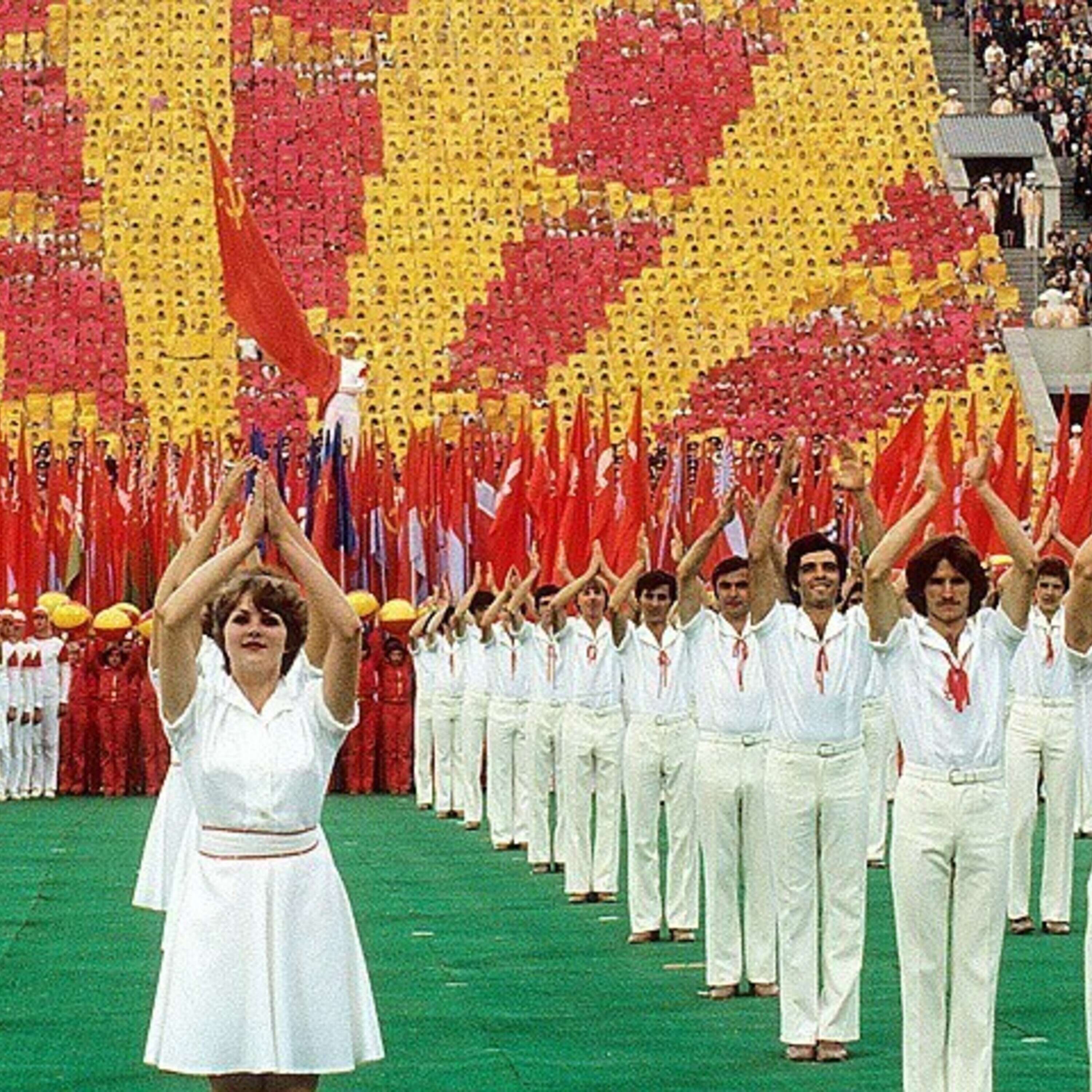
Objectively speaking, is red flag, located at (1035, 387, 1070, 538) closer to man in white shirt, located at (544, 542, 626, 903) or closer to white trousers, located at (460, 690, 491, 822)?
white trousers, located at (460, 690, 491, 822)

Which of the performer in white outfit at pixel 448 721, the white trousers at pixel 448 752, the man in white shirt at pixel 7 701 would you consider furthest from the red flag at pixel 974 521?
the man in white shirt at pixel 7 701

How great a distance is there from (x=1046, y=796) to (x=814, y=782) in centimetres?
465

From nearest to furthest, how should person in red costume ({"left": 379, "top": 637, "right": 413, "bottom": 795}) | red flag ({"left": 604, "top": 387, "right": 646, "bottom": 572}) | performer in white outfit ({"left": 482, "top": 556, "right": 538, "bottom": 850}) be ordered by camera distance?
performer in white outfit ({"left": 482, "top": 556, "right": 538, "bottom": 850}) < red flag ({"left": 604, "top": 387, "right": 646, "bottom": 572}) < person in red costume ({"left": 379, "top": 637, "right": 413, "bottom": 795})

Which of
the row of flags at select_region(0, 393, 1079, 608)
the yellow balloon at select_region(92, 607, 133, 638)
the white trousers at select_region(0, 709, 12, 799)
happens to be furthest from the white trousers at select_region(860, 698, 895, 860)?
the yellow balloon at select_region(92, 607, 133, 638)

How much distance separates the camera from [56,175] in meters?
43.7

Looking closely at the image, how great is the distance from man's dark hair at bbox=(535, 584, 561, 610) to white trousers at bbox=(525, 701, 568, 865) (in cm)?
65

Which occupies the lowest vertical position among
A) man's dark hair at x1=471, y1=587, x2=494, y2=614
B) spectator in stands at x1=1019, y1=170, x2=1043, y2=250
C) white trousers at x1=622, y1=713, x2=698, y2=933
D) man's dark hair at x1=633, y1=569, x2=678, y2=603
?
white trousers at x1=622, y1=713, x2=698, y2=933

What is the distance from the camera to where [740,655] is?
1260 centimetres

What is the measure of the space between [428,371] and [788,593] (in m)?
28.4

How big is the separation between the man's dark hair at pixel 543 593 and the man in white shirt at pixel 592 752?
195 cm

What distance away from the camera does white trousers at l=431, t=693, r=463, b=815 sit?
23734 millimetres

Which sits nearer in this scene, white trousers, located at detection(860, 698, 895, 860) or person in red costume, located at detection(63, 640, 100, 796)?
white trousers, located at detection(860, 698, 895, 860)

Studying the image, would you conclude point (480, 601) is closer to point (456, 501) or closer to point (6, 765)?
point (456, 501)

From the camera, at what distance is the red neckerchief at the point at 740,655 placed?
1250 cm
